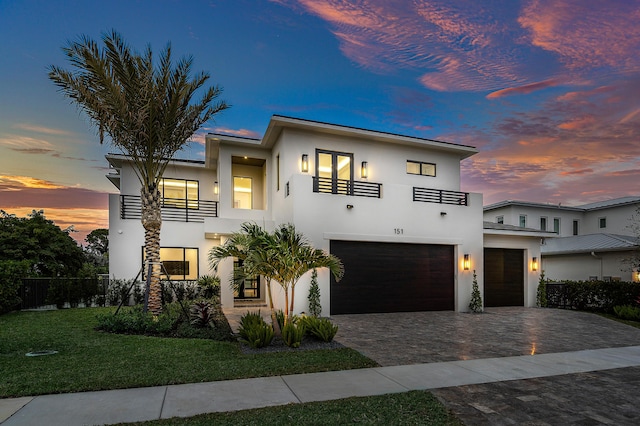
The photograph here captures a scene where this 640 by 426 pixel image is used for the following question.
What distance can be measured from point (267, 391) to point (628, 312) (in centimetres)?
1437

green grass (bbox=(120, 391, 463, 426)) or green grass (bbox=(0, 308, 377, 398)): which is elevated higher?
green grass (bbox=(120, 391, 463, 426))

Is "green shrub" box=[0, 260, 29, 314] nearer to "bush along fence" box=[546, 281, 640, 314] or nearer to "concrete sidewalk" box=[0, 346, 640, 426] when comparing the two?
"concrete sidewalk" box=[0, 346, 640, 426]

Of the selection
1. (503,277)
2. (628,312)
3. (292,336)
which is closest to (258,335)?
(292,336)

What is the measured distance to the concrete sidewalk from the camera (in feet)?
14.0

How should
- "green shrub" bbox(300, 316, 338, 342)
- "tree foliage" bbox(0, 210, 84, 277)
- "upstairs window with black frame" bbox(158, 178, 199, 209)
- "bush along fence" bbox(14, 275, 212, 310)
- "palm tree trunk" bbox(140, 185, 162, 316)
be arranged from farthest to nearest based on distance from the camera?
"tree foliage" bbox(0, 210, 84, 277) → "upstairs window with black frame" bbox(158, 178, 199, 209) → "bush along fence" bbox(14, 275, 212, 310) → "palm tree trunk" bbox(140, 185, 162, 316) → "green shrub" bbox(300, 316, 338, 342)

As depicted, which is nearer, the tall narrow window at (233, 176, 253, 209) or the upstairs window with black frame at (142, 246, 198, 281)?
the upstairs window with black frame at (142, 246, 198, 281)

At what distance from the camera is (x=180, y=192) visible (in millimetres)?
18359

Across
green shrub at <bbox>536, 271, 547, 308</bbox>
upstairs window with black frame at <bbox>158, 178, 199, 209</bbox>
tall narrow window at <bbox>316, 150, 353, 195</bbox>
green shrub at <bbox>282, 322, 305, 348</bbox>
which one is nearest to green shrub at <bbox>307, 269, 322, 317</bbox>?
tall narrow window at <bbox>316, 150, 353, 195</bbox>

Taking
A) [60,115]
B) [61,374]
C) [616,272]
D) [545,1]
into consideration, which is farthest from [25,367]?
[616,272]

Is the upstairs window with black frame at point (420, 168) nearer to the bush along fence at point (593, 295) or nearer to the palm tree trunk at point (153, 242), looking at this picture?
the bush along fence at point (593, 295)

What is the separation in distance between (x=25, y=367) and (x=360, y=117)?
15.4 meters

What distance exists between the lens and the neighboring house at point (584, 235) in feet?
64.5

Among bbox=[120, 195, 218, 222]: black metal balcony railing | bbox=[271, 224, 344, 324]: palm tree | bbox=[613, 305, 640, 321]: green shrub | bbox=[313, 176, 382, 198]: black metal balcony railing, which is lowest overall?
bbox=[613, 305, 640, 321]: green shrub

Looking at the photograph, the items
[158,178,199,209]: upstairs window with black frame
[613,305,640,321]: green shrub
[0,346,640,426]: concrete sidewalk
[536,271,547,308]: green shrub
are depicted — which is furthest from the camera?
[158,178,199,209]: upstairs window with black frame
